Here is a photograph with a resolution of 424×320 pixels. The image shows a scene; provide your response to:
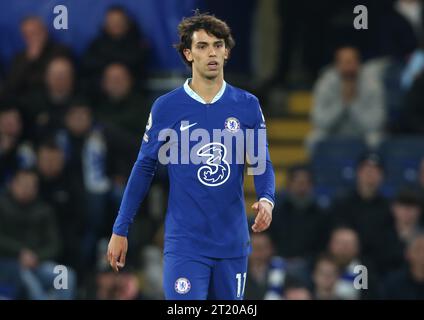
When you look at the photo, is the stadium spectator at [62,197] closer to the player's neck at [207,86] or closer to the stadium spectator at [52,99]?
the stadium spectator at [52,99]

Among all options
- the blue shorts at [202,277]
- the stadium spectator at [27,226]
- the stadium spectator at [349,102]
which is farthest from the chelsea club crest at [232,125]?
the stadium spectator at [349,102]

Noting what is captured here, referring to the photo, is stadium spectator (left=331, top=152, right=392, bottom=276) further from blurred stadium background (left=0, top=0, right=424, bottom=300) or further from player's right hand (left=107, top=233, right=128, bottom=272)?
player's right hand (left=107, top=233, right=128, bottom=272)

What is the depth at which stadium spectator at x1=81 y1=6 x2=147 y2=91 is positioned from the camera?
41.3 ft

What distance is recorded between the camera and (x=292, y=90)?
46.3ft

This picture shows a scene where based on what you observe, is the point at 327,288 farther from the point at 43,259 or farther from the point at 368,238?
the point at 43,259

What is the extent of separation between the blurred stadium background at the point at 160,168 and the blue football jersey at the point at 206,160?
320 centimetres

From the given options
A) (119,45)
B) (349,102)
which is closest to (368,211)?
(349,102)

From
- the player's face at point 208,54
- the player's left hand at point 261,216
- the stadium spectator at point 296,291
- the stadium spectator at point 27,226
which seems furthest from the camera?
the stadium spectator at point 27,226

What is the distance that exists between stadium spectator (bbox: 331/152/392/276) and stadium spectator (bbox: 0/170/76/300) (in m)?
2.44

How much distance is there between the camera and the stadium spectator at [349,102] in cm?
1236

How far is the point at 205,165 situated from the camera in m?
7.62

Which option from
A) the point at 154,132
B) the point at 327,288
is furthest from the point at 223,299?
the point at 327,288

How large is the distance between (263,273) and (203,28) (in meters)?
3.76

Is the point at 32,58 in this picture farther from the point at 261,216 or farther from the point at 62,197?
the point at 261,216
